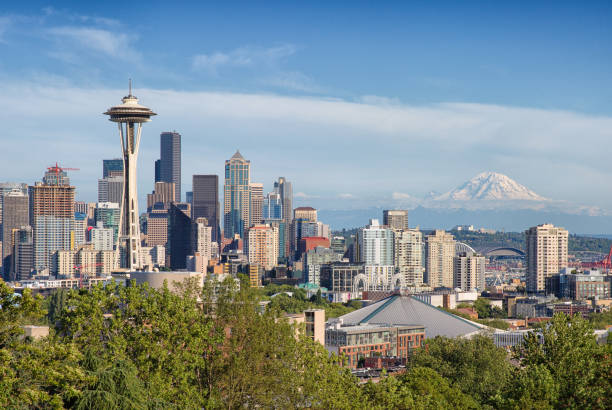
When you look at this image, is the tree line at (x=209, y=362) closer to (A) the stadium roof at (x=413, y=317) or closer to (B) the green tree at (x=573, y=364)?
(B) the green tree at (x=573, y=364)

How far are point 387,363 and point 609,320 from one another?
60.9 meters

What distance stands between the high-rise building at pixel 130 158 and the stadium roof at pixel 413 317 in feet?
157

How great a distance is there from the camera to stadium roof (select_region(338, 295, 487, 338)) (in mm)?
124938

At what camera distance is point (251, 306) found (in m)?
38.4

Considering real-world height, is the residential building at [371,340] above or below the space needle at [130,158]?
below

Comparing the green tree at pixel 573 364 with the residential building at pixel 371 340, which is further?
the residential building at pixel 371 340

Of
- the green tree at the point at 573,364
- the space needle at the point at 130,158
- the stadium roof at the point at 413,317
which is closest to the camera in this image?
the green tree at the point at 573,364

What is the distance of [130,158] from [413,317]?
57.8 metres

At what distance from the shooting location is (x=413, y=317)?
129750mm

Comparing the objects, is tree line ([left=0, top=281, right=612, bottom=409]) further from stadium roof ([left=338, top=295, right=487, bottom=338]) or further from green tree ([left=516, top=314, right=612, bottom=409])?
stadium roof ([left=338, top=295, right=487, bottom=338])

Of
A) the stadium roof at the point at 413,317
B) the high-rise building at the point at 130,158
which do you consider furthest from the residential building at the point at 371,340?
the high-rise building at the point at 130,158

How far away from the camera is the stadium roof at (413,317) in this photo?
410 feet

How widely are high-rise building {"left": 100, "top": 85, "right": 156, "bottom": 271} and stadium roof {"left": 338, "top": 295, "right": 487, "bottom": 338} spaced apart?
47854mm

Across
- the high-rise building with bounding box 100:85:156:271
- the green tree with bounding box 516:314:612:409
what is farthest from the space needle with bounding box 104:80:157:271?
the green tree with bounding box 516:314:612:409
